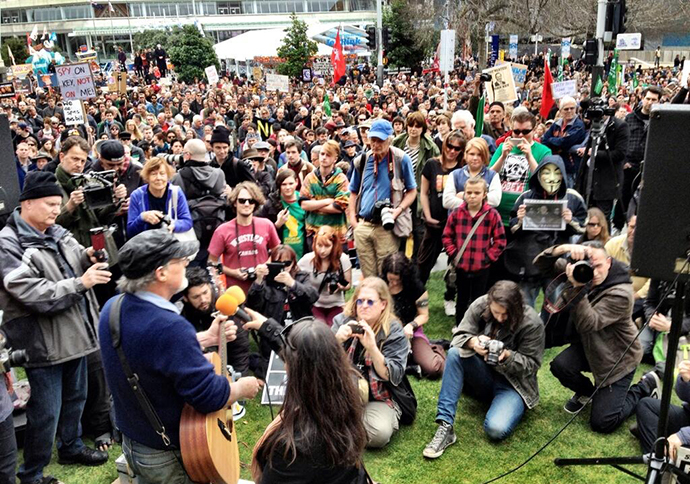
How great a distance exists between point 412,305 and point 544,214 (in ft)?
4.47

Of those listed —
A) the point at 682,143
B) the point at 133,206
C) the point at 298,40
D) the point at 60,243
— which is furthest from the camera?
the point at 298,40

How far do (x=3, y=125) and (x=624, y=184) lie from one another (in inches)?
271

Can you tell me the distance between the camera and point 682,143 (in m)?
2.79

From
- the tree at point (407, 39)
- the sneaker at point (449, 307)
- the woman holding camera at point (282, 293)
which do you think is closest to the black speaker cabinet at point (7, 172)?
the woman holding camera at point (282, 293)

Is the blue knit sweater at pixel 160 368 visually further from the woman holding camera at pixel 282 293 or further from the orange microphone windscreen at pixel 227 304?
the woman holding camera at pixel 282 293

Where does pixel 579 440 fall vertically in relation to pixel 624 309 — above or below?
below

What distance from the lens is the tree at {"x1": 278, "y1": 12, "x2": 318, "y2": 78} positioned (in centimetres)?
3009

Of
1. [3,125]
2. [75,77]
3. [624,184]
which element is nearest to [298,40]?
[75,77]

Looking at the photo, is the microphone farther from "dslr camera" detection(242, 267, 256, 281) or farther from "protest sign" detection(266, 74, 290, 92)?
"protest sign" detection(266, 74, 290, 92)

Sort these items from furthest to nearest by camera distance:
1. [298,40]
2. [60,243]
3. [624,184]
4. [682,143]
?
1. [298,40]
2. [624,184]
3. [60,243]
4. [682,143]

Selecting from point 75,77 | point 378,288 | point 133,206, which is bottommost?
point 378,288

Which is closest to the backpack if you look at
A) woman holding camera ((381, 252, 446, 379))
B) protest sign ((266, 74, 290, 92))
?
woman holding camera ((381, 252, 446, 379))

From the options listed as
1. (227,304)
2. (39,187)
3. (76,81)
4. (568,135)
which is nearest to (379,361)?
(227,304)

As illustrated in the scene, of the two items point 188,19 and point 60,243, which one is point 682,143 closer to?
point 60,243
